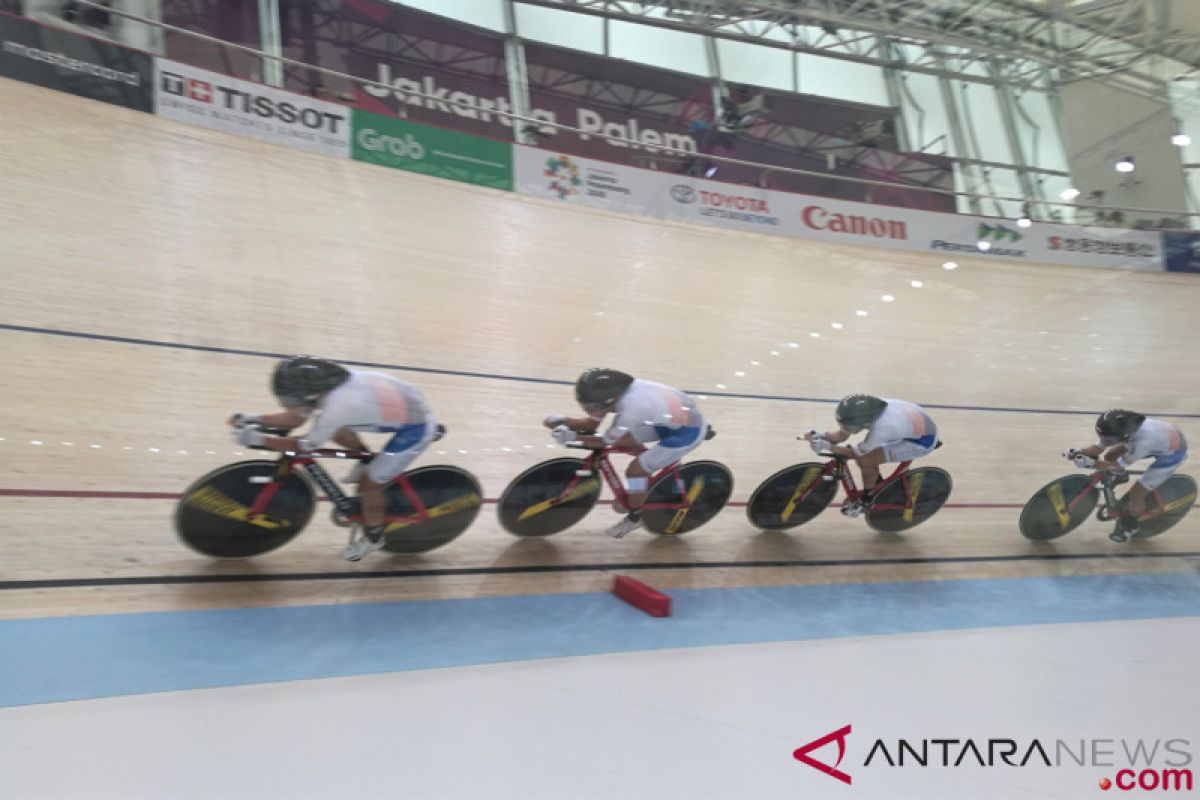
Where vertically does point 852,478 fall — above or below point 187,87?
below

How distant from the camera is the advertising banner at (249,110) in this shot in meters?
6.42

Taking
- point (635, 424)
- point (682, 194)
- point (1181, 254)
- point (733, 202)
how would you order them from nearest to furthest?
point (635, 424)
point (1181, 254)
point (682, 194)
point (733, 202)

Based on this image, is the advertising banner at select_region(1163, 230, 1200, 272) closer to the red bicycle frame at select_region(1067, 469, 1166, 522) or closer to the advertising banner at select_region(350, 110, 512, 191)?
the red bicycle frame at select_region(1067, 469, 1166, 522)

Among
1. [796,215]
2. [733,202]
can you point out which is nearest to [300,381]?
[733,202]

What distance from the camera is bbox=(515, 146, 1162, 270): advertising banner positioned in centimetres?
776

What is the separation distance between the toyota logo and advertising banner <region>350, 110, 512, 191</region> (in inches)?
67.1

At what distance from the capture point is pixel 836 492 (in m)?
3.76

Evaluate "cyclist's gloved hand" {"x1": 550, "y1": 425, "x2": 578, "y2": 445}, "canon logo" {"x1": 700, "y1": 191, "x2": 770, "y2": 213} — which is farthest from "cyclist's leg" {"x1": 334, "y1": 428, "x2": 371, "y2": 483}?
"canon logo" {"x1": 700, "y1": 191, "x2": 770, "y2": 213}

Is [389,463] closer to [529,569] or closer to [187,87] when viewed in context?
[529,569]

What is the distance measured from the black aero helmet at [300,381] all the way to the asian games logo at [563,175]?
567 centimetres

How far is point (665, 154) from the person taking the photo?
812cm

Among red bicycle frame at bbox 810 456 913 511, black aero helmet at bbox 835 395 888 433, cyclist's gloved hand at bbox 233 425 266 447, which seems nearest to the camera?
cyclist's gloved hand at bbox 233 425 266 447

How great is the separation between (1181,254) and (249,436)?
6.14 meters

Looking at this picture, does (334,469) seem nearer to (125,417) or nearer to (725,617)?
(125,417)
